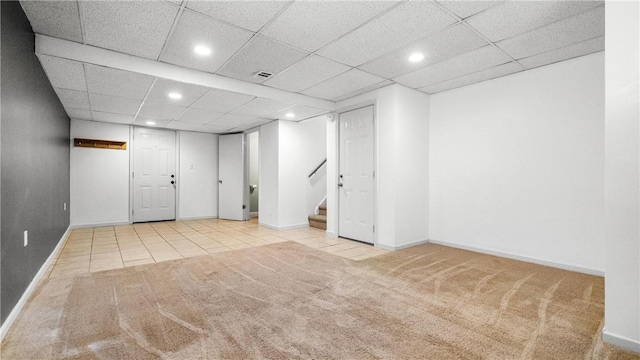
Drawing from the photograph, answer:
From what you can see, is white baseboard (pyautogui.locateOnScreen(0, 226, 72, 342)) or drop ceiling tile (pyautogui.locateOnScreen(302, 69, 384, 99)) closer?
white baseboard (pyautogui.locateOnScreen(0, 226, 72, 342))

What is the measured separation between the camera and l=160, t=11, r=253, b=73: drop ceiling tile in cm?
249

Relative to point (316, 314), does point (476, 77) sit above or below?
above

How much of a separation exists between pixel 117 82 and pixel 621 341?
5405 millimetres

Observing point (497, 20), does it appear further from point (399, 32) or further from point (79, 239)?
point (79, 239)

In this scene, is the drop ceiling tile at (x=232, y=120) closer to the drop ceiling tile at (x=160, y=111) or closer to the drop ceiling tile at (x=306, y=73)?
the drop ceiling tile at (x=160, y=111)

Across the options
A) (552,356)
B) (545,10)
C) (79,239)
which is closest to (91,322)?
(552,356)

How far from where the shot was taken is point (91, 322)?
204 cm

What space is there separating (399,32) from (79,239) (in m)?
5.97

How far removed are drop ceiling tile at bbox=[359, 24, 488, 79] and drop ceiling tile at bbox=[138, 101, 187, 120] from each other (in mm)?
3478

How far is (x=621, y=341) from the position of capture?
175 cm

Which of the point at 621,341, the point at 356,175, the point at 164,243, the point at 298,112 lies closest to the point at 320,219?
the point at 356,175

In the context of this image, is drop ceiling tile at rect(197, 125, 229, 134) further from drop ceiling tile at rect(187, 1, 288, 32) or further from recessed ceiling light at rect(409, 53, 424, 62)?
recessed ceiling light at rect(409, 53, 424, 62)

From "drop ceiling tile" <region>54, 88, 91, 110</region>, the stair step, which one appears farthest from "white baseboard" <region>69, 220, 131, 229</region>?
the stair step

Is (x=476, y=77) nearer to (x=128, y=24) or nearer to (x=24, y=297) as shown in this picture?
(x=128, y=24)
